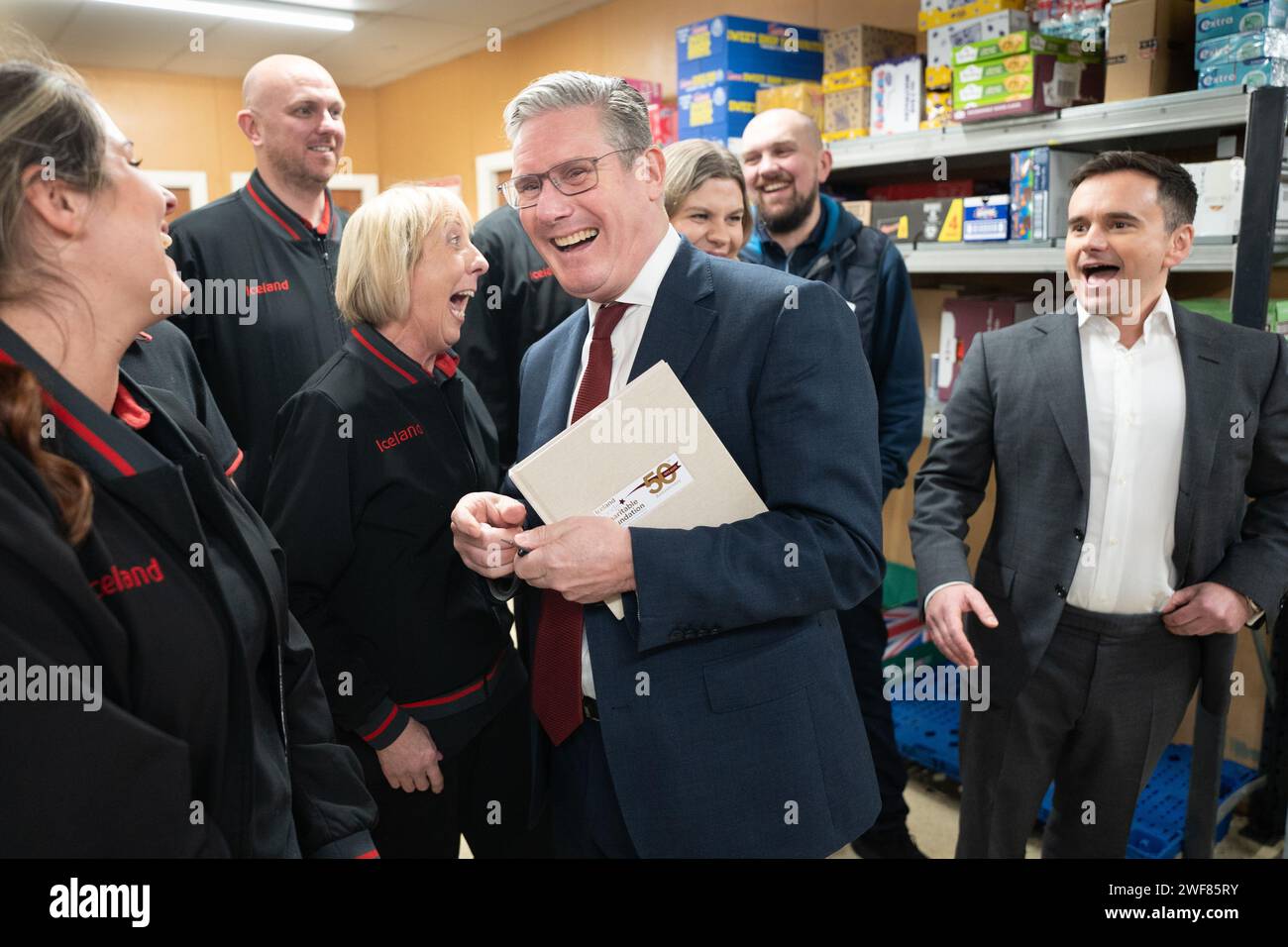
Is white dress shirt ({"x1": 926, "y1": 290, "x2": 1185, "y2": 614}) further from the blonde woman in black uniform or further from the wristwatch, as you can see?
the blonde woman in black uniform

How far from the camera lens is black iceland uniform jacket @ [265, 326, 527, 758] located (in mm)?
1702

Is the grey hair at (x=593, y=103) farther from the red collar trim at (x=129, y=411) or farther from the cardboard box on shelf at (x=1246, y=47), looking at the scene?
the cardboard box on shelf at (x=1246, y=47)

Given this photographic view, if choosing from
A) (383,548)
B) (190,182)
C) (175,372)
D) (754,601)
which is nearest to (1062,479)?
(754,601)

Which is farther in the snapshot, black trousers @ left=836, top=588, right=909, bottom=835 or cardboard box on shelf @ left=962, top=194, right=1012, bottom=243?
cardboard box on shelf @ left=962, top=194, right=1012, bottom=243

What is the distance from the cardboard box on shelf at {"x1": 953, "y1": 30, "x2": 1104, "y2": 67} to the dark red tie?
2.21 meters

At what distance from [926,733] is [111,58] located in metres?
8.75

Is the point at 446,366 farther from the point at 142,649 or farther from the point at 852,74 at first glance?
the point at 852,74

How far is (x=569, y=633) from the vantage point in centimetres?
149

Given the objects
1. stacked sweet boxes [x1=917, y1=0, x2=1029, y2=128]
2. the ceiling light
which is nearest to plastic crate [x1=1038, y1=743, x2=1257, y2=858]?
stacked sweet boxes [x1=917, y1=0, x2=1029, y2=128]

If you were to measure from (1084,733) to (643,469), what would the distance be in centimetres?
141

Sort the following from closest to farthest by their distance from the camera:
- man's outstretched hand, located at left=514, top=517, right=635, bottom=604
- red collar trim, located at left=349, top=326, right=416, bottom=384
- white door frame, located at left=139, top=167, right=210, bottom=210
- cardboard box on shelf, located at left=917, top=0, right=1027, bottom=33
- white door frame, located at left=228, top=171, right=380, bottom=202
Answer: man's outstretched hand, located at left=514, top=517, right=635, bottom=604 → red collar trim, located at left=349, top=326, right=416, bottom=384 → cardboard box on shelf, located at left=917, top=0, right=1027, bottom=33 → white door frame, located at left=139, top=167, right=210, bottom=210 → white door frame, located at left=228, top=171, right=380, bottom=202

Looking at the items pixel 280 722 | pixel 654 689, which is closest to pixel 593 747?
pixel 654 689
